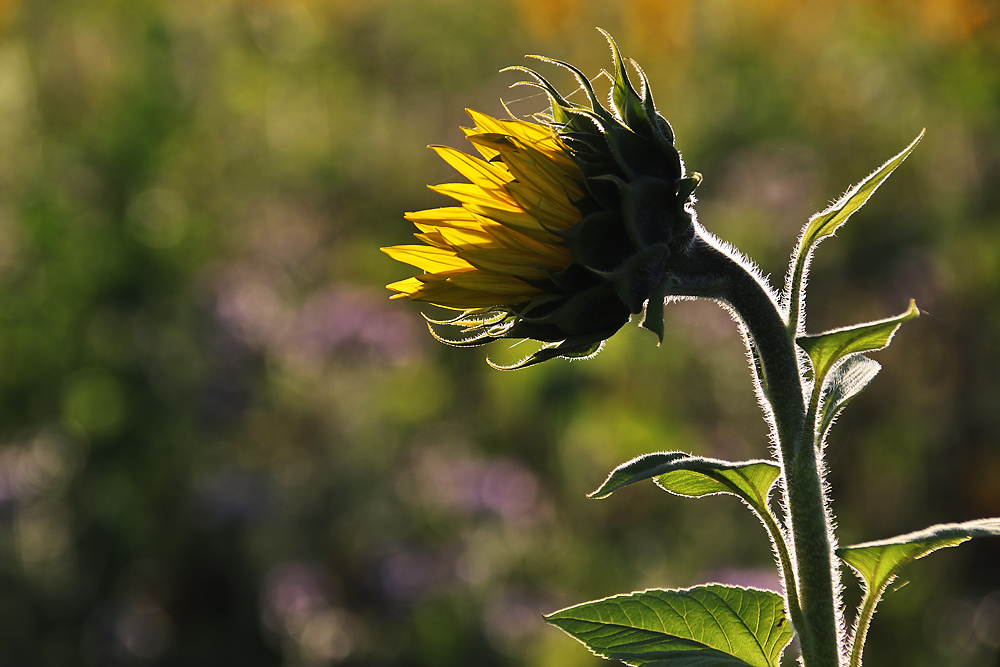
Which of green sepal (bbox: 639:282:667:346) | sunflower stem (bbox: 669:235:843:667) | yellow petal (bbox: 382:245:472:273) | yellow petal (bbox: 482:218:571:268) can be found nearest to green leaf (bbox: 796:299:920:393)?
sunflower stem (bbox: 669:235:843:667)

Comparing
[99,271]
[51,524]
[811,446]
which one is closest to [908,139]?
[99,271]

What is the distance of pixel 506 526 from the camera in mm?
3246

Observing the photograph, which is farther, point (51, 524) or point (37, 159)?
point (37, 159)

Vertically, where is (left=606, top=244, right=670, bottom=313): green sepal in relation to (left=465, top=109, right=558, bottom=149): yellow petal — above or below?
below

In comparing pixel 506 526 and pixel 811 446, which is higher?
pixel 811 446

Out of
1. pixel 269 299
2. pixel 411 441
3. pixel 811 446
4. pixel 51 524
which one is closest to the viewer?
pixel 811 446

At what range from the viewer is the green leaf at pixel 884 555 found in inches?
29.3

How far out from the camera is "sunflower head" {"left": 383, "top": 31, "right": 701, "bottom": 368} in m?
0.88

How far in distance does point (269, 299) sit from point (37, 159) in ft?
7.61

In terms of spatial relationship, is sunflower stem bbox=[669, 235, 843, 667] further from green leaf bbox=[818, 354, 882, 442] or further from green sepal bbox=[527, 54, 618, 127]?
green sepal bbox=[527, 54, 618, 127]

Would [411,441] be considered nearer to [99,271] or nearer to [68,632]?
[68,632]

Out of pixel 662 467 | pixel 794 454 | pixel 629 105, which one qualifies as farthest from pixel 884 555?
pixel 629 105

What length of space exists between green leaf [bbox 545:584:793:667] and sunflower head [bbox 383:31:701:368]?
0.80 ft

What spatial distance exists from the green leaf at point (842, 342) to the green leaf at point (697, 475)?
4.5 inches
